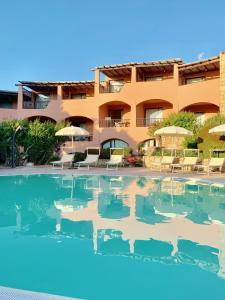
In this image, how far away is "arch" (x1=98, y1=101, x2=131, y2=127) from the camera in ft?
91.4

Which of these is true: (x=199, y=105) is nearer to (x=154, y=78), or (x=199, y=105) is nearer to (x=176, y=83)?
(x=176, y=83)

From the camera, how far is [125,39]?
86.9ft

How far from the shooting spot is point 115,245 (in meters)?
5.01

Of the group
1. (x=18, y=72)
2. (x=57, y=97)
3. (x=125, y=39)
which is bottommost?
(x=57, y=97)

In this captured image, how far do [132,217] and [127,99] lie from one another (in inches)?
814

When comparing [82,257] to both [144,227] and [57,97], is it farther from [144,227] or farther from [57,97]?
[57,97]

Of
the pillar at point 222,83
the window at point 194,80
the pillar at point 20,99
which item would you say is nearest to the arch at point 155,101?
the window at point 194,80

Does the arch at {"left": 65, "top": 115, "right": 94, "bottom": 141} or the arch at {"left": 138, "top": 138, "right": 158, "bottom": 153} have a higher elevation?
the arch at {"left": 65, "top": 115, "right": 94, "bottom": 141}

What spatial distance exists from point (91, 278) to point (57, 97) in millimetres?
26980

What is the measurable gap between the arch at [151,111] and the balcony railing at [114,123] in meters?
1.22

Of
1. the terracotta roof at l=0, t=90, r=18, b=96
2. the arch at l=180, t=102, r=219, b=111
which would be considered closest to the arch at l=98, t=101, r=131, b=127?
the arch at l=180, t=102, r=219, b=111

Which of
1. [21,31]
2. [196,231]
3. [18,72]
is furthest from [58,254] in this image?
[18,72]

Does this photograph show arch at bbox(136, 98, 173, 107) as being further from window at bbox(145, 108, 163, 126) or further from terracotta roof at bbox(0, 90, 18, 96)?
terracotta roof at bbox(0, 90, 18, 96)

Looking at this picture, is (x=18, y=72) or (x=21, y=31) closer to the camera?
(x=21, y=31)
